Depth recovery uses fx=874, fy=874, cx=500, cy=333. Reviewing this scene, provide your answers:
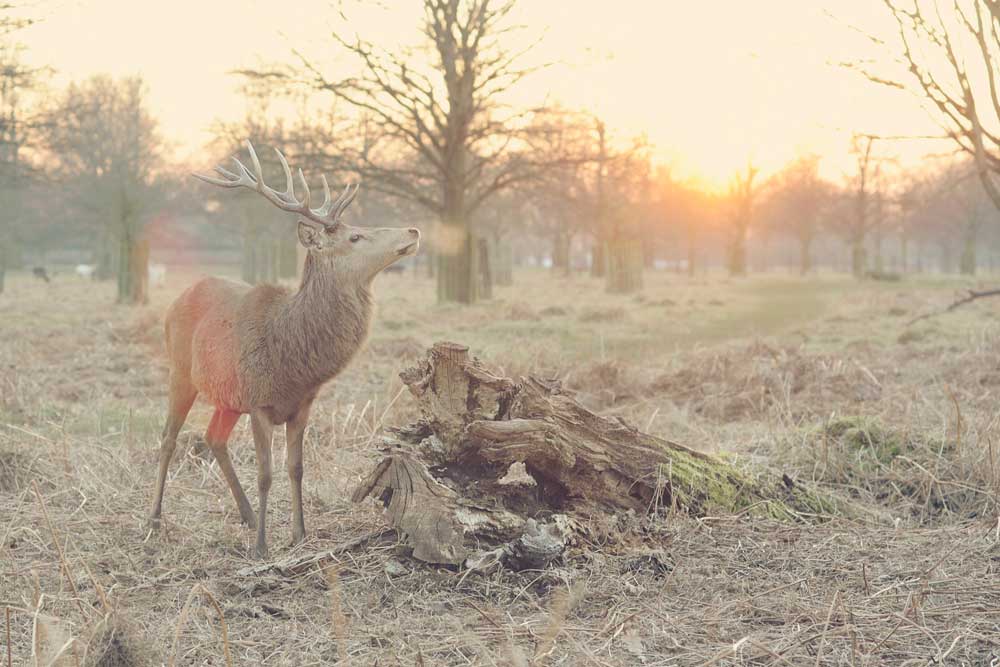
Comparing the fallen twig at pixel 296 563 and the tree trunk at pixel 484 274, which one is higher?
the tree trunk at pixel 484 274

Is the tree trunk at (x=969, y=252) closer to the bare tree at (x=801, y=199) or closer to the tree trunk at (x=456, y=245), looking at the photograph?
the bare tree at (x=801, y=199)

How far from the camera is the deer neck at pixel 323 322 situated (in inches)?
157

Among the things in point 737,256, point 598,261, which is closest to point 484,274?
point 598,261

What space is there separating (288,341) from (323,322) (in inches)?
7.1

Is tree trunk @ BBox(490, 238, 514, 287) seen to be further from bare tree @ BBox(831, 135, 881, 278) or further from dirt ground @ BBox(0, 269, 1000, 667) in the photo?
dirt ground @ BBox(0, 269, 1000, 667)

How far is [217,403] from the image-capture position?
4207 mm

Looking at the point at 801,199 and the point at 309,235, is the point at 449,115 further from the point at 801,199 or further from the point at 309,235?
the point at 801,199

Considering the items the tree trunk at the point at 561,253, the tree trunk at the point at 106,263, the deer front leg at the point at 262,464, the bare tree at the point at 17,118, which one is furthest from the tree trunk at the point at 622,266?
the deer front leg at the point at 262,464

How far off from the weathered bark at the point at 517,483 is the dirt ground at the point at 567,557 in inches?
4.7

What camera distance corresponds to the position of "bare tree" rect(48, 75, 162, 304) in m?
19.9

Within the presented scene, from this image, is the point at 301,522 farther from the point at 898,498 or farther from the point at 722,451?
the point at 898,498

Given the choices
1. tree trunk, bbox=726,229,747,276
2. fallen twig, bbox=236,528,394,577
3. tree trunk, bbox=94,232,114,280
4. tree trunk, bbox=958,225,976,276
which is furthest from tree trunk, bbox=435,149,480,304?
tree trunk, bbox=958,225,976,276

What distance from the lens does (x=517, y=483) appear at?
4.13m

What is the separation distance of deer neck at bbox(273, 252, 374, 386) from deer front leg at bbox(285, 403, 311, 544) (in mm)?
230
